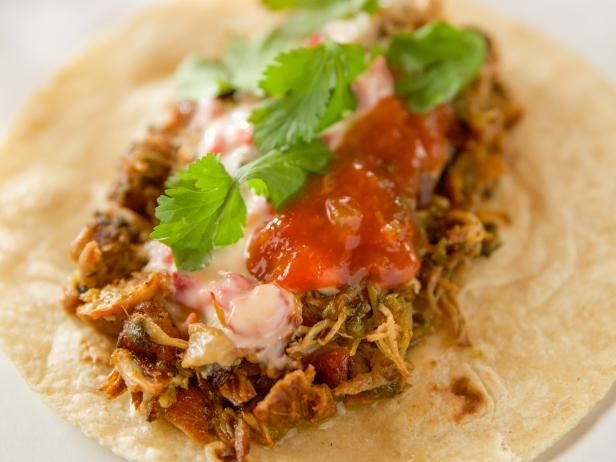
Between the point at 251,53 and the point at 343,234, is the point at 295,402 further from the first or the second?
the point at 251,53

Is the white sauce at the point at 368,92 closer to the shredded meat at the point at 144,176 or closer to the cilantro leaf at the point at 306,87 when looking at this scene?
the cilantro leaf at the point at 306,87

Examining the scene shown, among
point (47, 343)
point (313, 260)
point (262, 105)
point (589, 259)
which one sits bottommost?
point (589, 259)

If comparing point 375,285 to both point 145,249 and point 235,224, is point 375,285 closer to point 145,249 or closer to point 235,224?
point 235,224

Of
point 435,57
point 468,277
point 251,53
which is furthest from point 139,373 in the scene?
point 435,57

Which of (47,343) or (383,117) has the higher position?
(383,117)

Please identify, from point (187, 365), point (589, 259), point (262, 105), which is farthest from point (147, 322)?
point (589, 259)

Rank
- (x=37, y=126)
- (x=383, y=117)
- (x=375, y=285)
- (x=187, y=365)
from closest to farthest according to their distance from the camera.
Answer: (x=187, y=365), (x=375, y=285), (x=383, y=117), (x=37, y=126)
